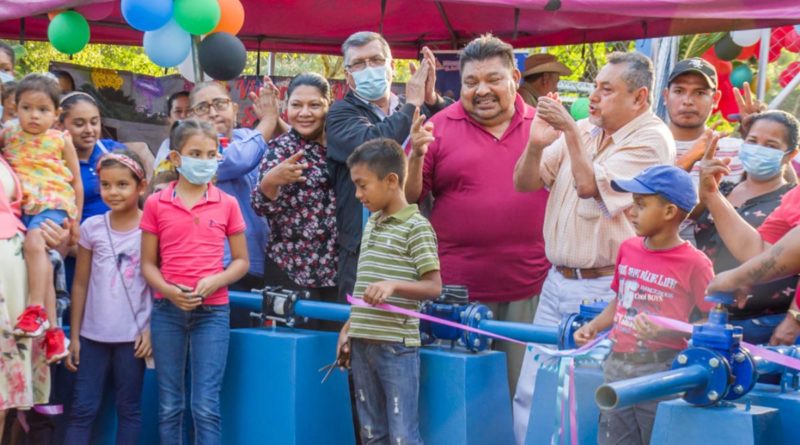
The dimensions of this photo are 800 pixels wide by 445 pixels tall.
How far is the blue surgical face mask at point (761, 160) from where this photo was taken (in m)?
3.98

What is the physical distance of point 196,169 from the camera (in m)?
4.41

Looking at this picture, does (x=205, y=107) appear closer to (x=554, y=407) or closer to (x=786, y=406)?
(x=554, y=407)

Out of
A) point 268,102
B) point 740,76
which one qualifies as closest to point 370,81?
point 268,102

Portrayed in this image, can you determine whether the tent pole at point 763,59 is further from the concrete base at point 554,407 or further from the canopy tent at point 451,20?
the concrete base at point 554,407

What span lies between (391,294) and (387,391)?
0.38 metres

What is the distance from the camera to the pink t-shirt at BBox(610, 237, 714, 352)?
10.00 feet

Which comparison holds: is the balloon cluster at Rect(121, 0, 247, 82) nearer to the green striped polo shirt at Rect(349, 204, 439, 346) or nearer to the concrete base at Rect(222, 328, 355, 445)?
the concrete base at Rect(222, 328, 355, 445)

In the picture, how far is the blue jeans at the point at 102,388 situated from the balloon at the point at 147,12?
2.48 metres

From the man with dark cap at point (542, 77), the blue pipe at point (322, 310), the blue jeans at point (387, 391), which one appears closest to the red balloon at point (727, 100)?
the man with dark cap at point (542, 77)

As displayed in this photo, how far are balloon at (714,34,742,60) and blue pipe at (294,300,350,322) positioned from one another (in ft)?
21.5

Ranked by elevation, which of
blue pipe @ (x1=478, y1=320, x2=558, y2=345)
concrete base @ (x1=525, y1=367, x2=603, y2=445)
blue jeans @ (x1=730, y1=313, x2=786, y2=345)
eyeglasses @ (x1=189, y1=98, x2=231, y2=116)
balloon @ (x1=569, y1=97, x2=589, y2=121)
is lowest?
concrete base @ (x1=525, y1=367, x2=603, y2=445)

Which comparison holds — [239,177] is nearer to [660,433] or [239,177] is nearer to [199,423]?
[199,423]

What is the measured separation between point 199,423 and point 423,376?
1.04 meters

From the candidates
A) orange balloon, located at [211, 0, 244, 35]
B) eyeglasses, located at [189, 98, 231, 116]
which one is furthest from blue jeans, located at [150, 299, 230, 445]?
orange balloon, located at [211, 0, 244, 35]
